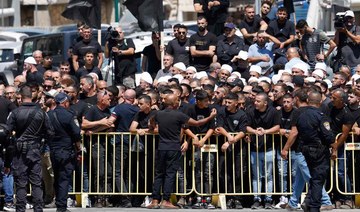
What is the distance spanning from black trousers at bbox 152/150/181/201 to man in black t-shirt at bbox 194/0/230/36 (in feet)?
21.5

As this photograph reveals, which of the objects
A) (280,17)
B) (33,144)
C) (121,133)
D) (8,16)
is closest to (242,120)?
(121,133)

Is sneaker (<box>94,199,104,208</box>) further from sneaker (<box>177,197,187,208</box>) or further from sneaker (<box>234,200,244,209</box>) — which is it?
sneaker (<box>234,200,244,209</box>)

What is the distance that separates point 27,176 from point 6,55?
16.6 m

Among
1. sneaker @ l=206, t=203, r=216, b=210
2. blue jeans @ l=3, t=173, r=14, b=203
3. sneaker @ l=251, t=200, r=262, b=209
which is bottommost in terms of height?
sneaker @ l=206, t=203, r=216, b=210

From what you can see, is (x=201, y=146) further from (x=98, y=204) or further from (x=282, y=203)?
(x=98, y=204)

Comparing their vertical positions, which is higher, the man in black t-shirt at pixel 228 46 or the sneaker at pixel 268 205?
the man in black t-shirt at pixel 228 46

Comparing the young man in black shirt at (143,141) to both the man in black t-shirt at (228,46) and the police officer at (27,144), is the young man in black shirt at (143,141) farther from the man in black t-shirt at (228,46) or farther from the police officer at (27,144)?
the man in black t-shirt at (228,46)

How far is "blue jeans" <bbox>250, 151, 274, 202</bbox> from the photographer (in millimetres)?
22594

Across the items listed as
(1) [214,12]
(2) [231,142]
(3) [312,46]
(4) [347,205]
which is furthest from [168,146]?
(1) [214,12]

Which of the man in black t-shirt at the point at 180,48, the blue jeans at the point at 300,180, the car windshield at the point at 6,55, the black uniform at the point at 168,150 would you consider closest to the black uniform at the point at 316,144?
the blue jeans at the point at 300,180

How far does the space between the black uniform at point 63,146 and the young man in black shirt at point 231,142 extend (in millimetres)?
2385

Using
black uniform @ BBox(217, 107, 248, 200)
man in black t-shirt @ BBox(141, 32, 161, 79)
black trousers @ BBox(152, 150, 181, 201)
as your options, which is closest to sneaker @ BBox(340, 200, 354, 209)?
black uniform @ BBox(217, 107, 248, 200)

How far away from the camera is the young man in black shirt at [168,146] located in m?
22.3

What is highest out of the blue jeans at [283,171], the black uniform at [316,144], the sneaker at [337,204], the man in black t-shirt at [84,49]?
the man in black t-shirt at [84,49]
